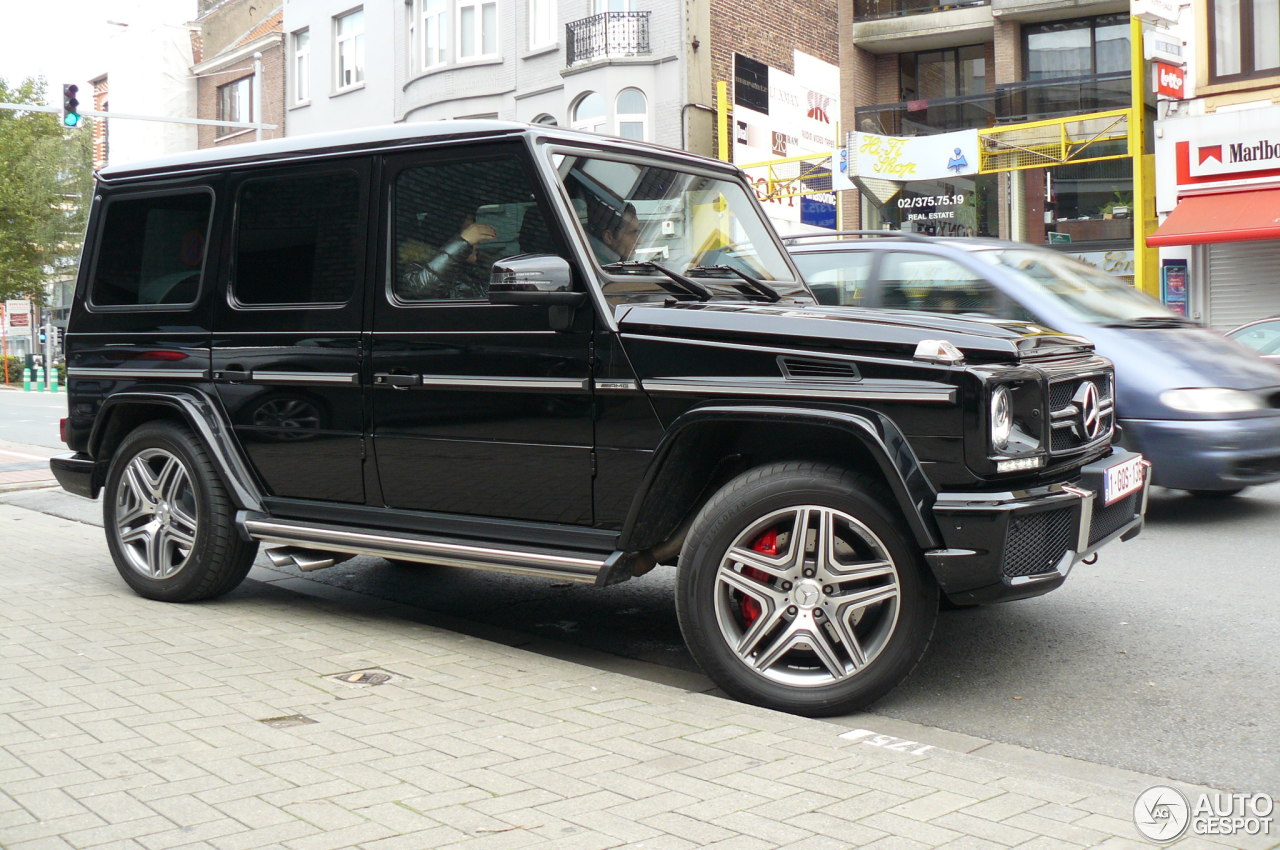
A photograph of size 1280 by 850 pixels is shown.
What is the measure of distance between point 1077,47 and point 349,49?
19.9m

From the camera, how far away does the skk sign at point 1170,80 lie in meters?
20.2

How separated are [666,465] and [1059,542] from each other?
1.37 m

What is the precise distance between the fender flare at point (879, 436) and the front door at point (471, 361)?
61cm

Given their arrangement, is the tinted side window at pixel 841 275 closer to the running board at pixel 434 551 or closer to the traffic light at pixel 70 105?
the running board at pixel 434 551

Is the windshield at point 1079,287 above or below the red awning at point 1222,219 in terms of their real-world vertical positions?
below

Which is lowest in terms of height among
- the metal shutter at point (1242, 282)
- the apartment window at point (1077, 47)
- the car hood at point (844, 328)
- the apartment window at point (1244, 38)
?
the car hood at point (844, 328)

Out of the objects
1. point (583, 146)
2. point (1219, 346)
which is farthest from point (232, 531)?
point (1219, 346)

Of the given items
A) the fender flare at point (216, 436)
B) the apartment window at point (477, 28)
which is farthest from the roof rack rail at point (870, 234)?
the apartment window at point (477, 28)

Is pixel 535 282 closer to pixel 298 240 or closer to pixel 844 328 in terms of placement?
pixel 844 328

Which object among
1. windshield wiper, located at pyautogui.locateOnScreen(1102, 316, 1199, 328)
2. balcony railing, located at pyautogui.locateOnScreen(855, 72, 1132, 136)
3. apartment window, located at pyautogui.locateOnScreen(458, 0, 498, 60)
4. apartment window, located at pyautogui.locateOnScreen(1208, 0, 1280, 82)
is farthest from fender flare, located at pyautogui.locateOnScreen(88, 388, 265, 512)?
apartment window, located at pyautogui.locateOnScreen(458, 0, 498, 60)

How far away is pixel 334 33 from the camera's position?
1427 inches

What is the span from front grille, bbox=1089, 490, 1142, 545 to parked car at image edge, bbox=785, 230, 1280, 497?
2.96m

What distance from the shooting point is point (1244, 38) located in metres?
20.2

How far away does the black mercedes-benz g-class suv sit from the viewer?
4.18m
